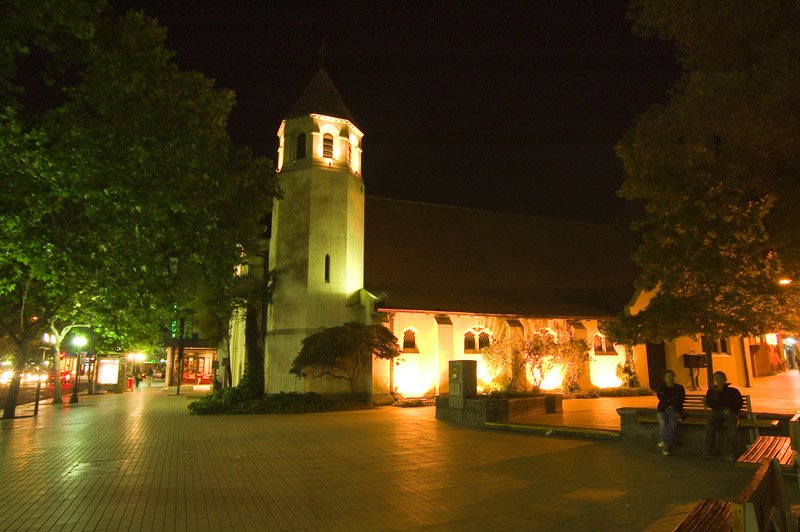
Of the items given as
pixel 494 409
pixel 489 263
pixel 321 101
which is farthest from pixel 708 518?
pixel 489 263

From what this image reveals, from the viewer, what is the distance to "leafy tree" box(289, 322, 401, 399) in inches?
869

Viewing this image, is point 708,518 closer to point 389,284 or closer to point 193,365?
point 389,284

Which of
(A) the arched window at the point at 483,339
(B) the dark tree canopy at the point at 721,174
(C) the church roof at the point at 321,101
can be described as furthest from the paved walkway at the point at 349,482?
(C) the church roof at the point at 321,101

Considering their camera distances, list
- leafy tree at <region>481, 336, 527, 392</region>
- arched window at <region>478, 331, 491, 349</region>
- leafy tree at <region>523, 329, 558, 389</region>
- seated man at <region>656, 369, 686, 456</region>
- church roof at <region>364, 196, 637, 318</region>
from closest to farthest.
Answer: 1. seated man at <region>656, 369, 686, 456</region>
2. leafy tree at <region>523, 329, 558, 389</region>
3. leafy tree at <region>481, 336, 527, 392</region>
4. arched window at <region>478, 331, 491, 349</region>
5. church roof at <region>364, 196, 637, 318</region>

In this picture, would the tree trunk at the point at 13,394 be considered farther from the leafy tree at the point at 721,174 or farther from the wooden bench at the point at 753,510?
the wooden bench at the point at 753,510

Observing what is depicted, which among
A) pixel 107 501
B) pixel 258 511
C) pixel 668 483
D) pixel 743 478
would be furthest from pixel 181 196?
pixel 743 478

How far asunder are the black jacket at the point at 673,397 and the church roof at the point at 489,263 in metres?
14.8

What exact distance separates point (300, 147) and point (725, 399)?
893 inches

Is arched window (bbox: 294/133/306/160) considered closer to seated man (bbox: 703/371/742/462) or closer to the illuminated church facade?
the illuminated church facade

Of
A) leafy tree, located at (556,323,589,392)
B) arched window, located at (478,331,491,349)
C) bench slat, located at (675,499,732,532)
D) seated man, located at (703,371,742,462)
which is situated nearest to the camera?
bench slat, located at (675,499,732,532)

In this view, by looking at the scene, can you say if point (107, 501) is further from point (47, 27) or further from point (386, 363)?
point (386, 363)

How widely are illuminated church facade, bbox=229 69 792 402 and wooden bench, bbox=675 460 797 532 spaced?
19.8 metres

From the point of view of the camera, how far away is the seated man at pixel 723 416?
382 inches

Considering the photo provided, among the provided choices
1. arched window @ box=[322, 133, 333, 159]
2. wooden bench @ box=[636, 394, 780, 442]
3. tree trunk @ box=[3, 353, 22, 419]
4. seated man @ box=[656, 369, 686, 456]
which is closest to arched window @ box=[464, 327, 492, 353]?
arched window @ box=[322, 133, 333, 159]
